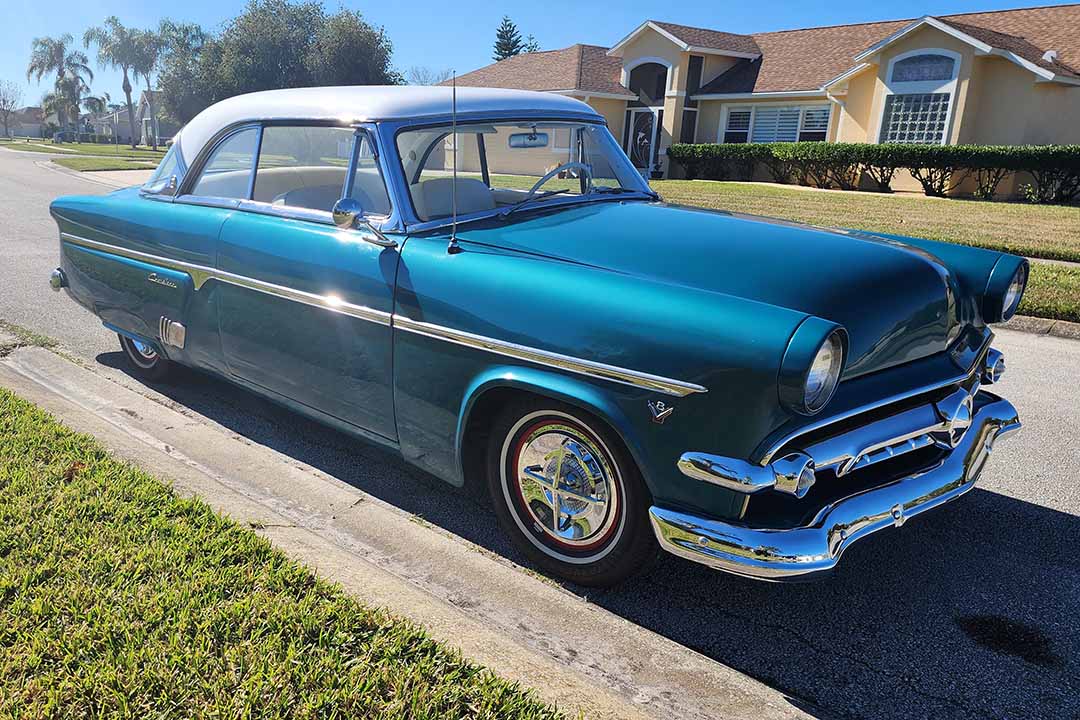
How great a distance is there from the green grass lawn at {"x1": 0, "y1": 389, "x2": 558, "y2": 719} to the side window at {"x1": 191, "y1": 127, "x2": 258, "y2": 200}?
166 cm

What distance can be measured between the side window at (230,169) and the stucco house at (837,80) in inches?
590

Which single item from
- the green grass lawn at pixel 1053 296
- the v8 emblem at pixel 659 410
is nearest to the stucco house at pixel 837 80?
the green grass lawn at pixel 1053 296

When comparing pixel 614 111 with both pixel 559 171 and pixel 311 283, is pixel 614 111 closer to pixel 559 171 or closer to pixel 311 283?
pixel 559 171

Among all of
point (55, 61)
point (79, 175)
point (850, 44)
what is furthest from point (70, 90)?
point (850, 44)

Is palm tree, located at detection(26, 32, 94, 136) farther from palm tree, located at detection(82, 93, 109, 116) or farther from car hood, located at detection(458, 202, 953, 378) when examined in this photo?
car hood, located at detection(458, 202, 953, 378)

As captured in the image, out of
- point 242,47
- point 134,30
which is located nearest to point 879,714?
point 242,47

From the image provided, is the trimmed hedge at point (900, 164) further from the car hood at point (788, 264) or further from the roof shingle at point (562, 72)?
the car hood at point (788, 264)

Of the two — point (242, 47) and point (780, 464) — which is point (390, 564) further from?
point (242, 47)

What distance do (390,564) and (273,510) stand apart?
1.89ft

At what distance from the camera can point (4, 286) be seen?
7.27 m

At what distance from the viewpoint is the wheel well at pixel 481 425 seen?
2840 mm

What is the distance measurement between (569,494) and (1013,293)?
198 cm

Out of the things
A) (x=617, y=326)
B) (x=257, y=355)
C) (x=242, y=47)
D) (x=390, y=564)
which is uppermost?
(x=242, y=47)

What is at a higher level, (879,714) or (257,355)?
(257,355)
